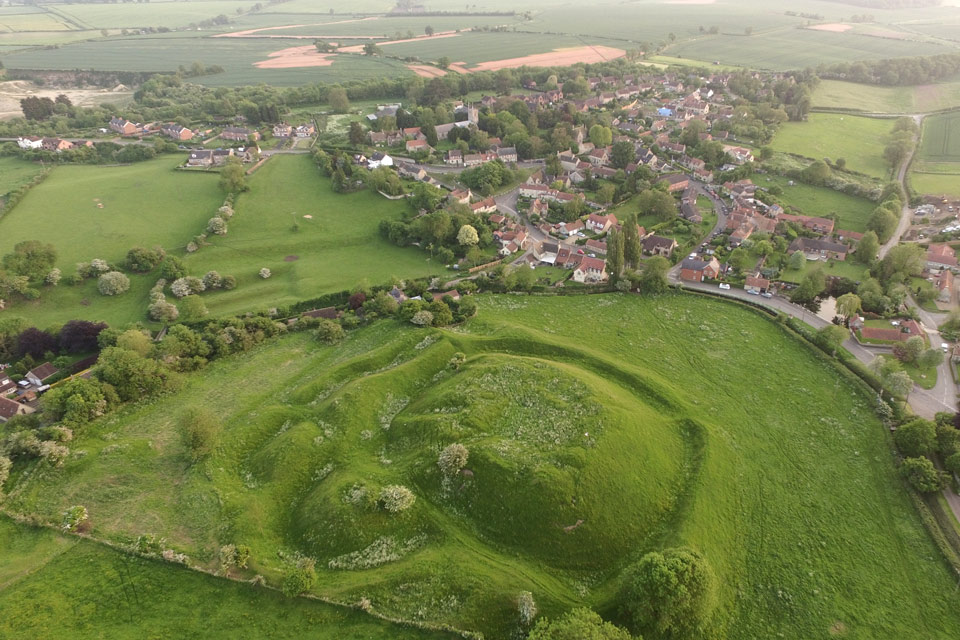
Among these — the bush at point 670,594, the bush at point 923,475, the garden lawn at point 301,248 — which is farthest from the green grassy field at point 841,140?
the bush at point 670,594

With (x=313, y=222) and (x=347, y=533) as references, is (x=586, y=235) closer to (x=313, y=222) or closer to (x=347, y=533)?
(x=313, y=222)

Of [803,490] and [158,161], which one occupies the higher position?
[158,161]

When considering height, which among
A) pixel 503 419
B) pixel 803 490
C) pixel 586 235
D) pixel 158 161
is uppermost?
pixel 158 161

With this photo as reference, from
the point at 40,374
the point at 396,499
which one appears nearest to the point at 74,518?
the point at 396,499

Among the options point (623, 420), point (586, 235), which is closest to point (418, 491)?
point (623, 420)

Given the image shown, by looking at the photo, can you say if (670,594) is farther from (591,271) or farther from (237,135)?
(237,135)

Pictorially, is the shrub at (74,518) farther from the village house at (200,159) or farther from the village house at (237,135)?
the village house at (237,135)
